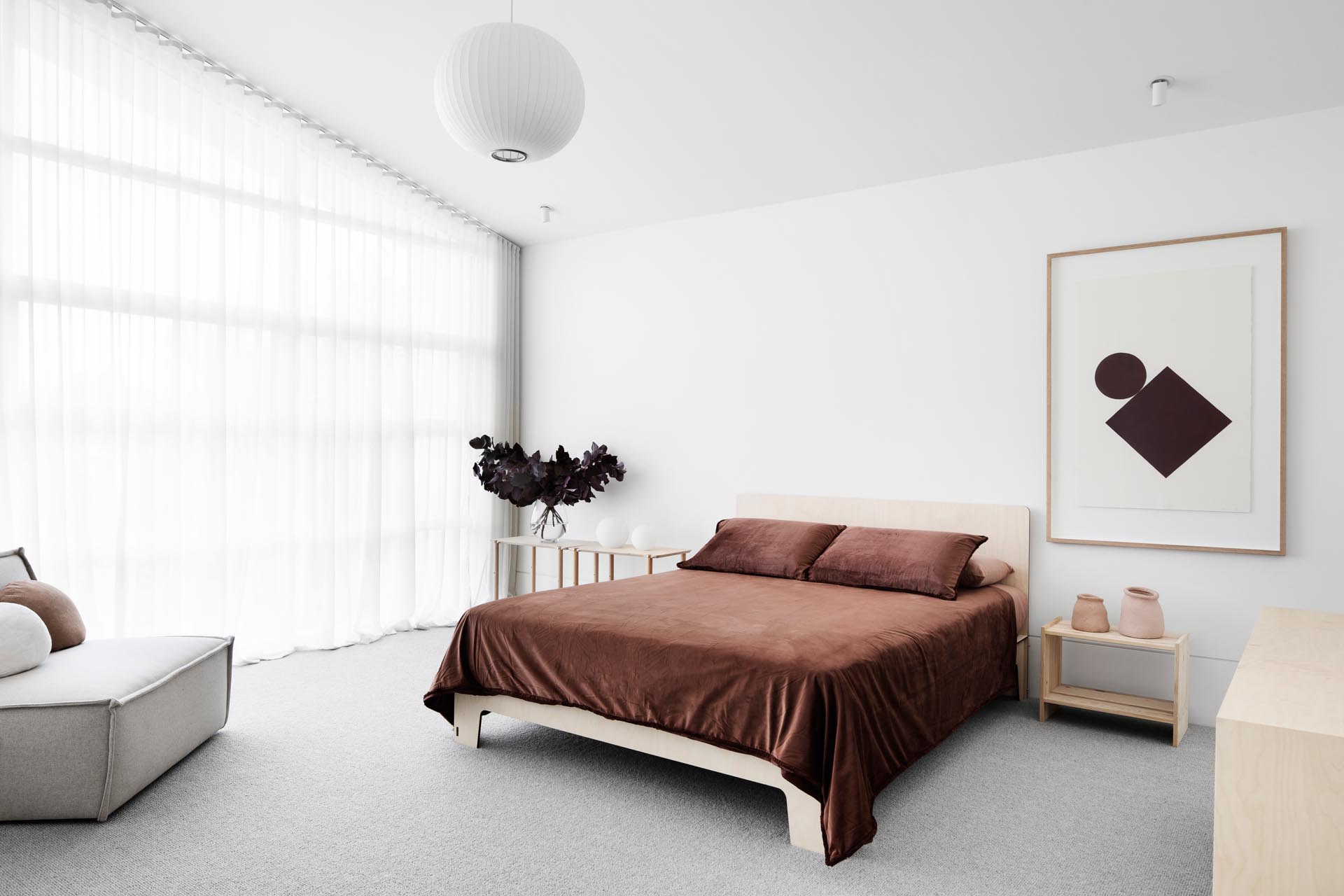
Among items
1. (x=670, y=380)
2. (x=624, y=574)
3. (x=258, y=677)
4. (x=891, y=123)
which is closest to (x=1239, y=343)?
(x=891, y=123)

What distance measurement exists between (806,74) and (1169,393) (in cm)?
217

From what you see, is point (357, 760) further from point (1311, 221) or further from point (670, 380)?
point (1311, 221)

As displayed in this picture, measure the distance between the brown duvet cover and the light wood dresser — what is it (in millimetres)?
978

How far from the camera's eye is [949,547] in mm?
3799

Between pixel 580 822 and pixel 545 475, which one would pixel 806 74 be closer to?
pixel 545 475

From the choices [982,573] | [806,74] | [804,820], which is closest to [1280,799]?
[804,820]

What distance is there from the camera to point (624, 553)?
16.6 ft

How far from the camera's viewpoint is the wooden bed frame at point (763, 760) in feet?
8.23

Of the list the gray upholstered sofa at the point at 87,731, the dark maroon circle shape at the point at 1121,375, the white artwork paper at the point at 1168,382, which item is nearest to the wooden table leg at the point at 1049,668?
the white artwork paper at the point at 1168,382

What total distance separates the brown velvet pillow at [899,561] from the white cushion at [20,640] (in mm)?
3050

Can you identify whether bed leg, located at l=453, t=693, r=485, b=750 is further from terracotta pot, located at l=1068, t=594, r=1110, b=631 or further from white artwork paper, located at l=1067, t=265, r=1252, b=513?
white artwork paper, located at l=1067, t=265, r=1252, b=513

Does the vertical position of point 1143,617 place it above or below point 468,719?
above

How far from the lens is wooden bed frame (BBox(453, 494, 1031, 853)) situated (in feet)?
8.23

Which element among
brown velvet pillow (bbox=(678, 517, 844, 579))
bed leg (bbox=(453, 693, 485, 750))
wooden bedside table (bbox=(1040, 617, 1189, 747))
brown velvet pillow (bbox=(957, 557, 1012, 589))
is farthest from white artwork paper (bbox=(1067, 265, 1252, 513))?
bed leg (bbox=(453, 693, 485, 750))
